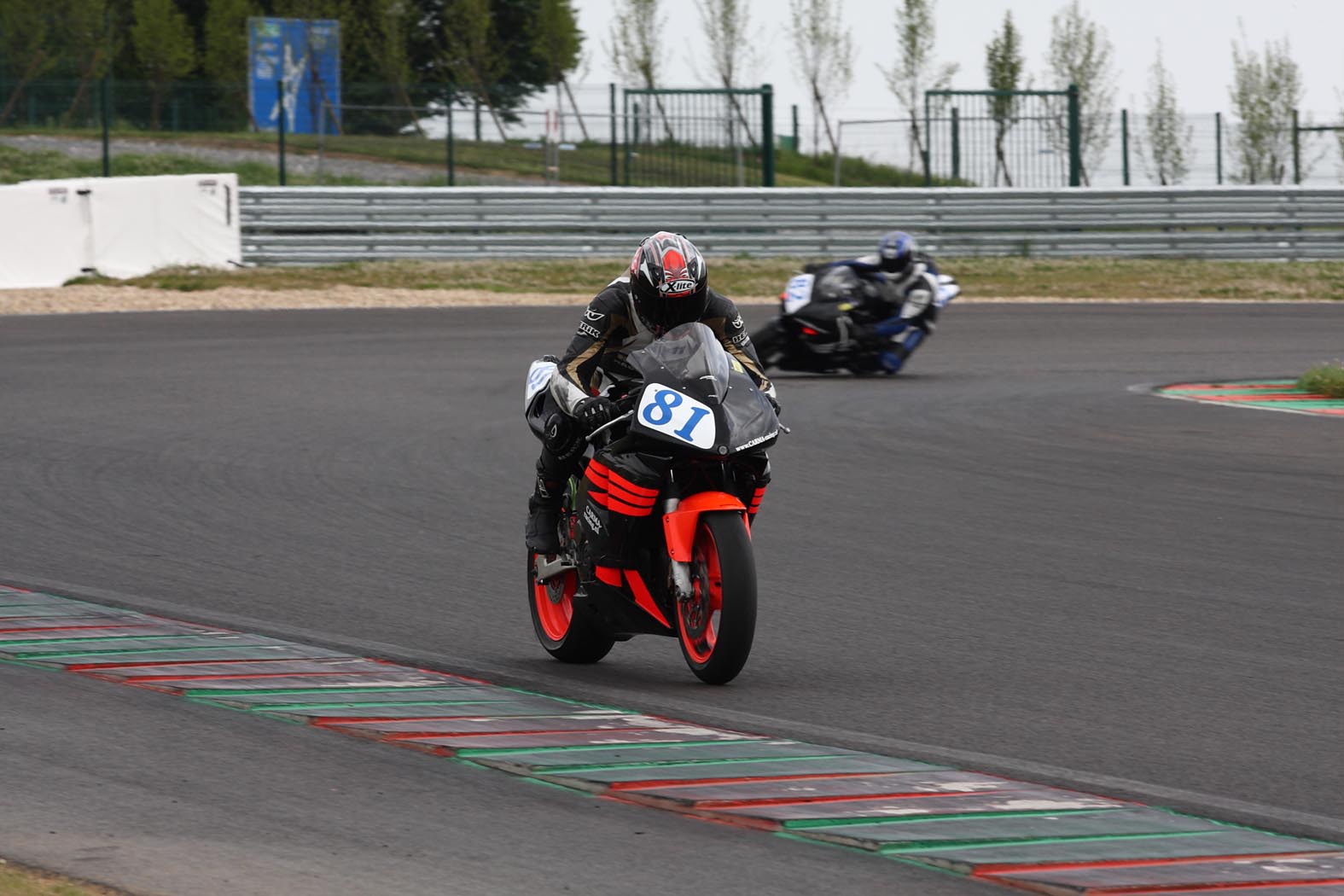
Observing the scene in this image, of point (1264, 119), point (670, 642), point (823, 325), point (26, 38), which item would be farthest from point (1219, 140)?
point (670, 642)

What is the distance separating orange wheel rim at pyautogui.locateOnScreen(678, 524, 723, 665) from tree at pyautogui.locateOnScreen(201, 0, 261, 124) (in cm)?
4425

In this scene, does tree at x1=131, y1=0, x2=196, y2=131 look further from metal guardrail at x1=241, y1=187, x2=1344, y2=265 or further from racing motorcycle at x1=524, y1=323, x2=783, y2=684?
racing motorcycle at x1=524, y1=323, x2=783, y2=684

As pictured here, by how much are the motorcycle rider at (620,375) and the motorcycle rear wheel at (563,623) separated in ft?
0.62

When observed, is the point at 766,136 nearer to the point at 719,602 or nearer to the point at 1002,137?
the point at 1002,137

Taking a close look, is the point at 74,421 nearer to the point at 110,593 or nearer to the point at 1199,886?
the point at 110,593

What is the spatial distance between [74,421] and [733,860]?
10379 millimetres

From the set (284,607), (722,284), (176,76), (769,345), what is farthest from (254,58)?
(284,607)

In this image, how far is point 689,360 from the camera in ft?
21.2

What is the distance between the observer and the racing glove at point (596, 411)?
653cm

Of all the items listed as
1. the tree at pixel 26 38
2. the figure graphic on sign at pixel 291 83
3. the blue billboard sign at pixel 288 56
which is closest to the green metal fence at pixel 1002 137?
the figure graphic on sign at pixel 291 83

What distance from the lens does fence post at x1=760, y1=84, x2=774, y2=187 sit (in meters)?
33.2

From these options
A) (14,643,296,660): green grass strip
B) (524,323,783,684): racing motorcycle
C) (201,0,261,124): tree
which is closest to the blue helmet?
(524,323,783,684): racing motorcycle

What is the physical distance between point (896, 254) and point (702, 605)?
11.4 meters

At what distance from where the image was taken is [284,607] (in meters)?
7.95
